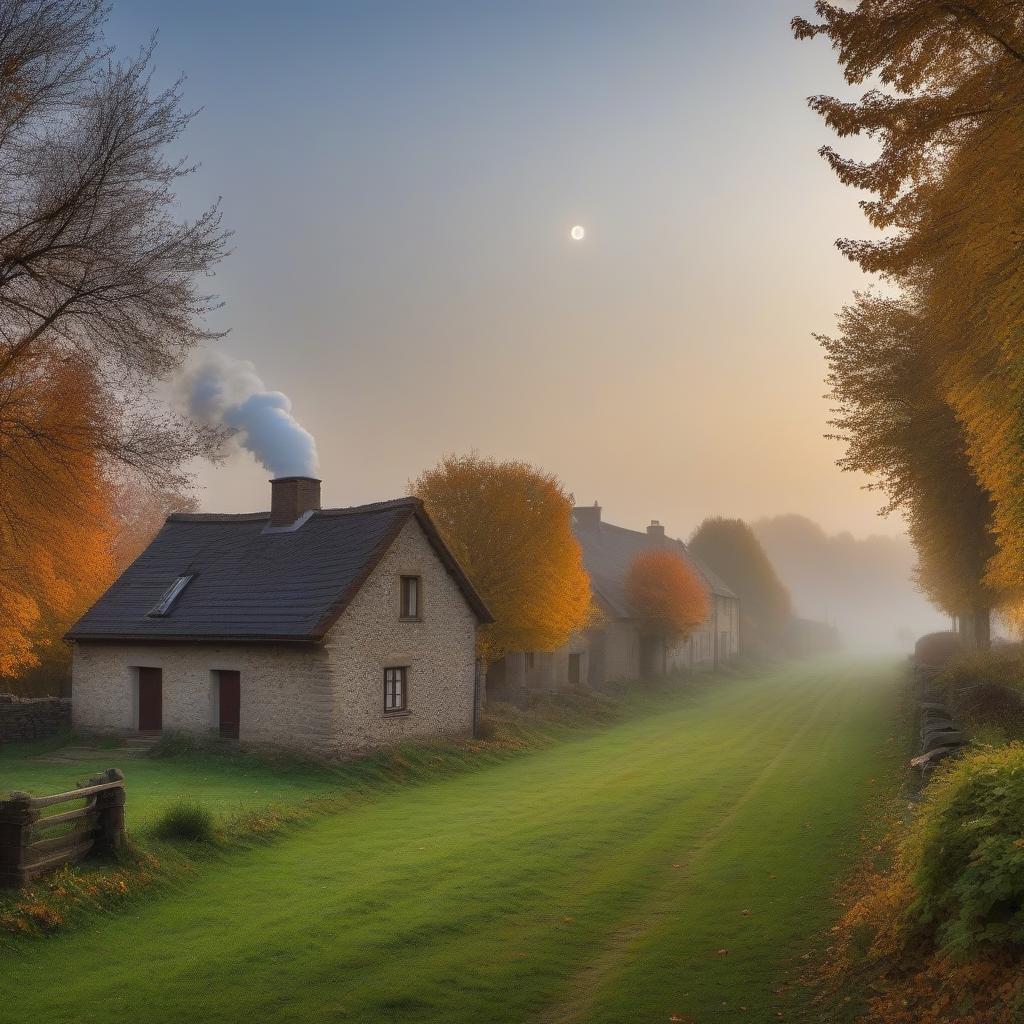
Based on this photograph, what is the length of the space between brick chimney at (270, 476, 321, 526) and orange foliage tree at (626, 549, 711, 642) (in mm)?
25206

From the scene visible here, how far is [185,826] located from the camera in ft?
52.7

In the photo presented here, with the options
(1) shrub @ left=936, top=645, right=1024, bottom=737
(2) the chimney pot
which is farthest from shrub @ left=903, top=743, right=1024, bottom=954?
(2) the chimney pot

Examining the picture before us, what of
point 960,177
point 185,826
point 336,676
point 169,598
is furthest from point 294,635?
point 960,177

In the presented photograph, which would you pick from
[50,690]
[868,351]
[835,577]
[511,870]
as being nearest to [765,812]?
[511,870]

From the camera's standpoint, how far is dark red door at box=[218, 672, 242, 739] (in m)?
26.0

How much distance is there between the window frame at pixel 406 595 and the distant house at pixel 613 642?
12.3 meters

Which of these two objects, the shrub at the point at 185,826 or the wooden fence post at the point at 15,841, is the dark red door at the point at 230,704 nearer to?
the shrub at the point at 185,826

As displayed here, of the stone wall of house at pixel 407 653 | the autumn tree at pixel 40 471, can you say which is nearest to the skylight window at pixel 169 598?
the autumn tree at pixel 40 471

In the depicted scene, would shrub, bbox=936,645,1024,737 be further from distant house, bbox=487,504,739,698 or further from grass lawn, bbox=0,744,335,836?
distant house, bbox=487,504,739,698

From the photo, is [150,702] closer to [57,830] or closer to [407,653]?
[407,653]

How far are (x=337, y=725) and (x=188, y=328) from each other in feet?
39.4

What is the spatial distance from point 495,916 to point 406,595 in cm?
1545

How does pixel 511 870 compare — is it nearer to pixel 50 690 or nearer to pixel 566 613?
pixel 566 613

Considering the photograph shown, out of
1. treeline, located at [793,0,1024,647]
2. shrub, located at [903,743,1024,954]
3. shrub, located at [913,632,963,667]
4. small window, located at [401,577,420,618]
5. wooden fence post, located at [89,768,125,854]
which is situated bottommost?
shrub, located at [913,632,963,667]
